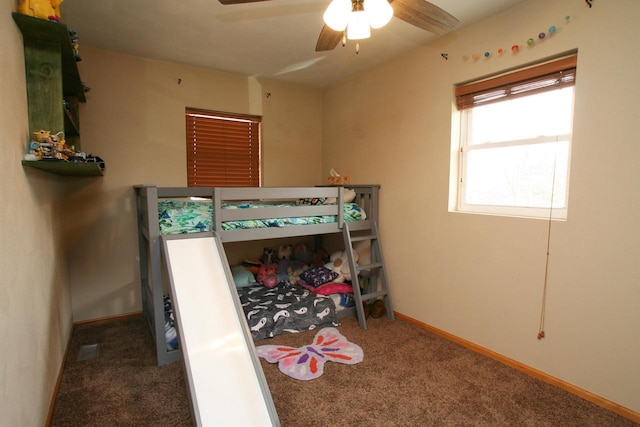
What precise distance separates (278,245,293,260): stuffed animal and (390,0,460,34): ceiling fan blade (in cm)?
272

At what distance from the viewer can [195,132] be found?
3377mm

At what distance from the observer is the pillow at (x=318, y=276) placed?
3266mm

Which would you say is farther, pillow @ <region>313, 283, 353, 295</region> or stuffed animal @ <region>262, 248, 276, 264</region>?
stuffed animal @ <region>262, 248, 276, 264</region>

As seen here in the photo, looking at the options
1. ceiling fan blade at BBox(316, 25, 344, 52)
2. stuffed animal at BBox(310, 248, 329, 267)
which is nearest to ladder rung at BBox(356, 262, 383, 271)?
stuffed animal at BBox(310, 248, 329, 267)

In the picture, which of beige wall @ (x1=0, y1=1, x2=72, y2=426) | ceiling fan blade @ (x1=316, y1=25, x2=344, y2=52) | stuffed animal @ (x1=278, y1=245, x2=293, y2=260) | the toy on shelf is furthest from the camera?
stuffed animal @ (x1=278, y1=245, x2=293, y2=260)

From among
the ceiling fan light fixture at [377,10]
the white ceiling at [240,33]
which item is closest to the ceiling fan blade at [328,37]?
the ceiling fan light fixture at [377,10]

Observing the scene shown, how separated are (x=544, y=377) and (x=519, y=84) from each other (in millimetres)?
1857

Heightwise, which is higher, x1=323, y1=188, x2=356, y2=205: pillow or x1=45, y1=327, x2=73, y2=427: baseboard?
x1=323, y1=188, x2=356, y2=205: pillow

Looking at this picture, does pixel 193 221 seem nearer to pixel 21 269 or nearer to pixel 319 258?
pixel 21 269

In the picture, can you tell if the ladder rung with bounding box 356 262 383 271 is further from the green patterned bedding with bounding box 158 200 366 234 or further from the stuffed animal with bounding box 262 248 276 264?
the stuffed animal with bounding box 262 248 276 264

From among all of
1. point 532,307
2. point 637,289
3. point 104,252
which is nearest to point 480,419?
point 532,307

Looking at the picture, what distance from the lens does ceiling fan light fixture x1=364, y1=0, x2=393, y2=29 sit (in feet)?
4.49

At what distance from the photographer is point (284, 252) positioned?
3848 mm

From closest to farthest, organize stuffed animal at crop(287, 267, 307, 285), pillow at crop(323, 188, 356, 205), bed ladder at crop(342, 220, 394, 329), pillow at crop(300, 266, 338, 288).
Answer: bed ladder at crop(342, 220, 394, 329)
pillow at crop(323, 188, 356, 205)
pillow at crop(300, 266, 338, 288)
stuffed animal at crop(287, 267, 307, 285)
